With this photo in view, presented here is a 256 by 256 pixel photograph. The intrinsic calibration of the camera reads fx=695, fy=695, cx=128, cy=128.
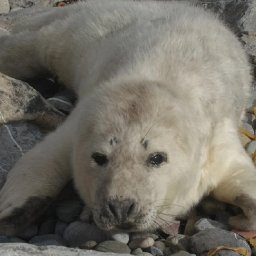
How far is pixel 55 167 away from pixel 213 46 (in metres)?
1.40

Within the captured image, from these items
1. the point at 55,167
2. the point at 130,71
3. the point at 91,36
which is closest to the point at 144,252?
the point at 55,167

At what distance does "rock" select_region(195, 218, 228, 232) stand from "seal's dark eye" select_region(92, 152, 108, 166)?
27.2 inches

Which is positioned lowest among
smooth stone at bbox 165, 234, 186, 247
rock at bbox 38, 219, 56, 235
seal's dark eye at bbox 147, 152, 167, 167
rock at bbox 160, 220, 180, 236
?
rock at bbox 38, 219, 56, 235

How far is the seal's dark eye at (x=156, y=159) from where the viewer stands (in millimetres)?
3627

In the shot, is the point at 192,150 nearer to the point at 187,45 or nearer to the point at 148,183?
the point at 148,183

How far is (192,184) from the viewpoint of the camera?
4.01 m

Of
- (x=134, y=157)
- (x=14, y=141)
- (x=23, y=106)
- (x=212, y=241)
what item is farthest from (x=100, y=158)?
(x=23, y=106)

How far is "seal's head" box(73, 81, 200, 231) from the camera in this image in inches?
137

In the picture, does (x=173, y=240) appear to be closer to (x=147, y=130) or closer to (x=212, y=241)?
(x=212, y=241)

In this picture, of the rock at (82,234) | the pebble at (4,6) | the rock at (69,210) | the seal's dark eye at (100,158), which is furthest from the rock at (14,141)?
the pebble at (4,6)

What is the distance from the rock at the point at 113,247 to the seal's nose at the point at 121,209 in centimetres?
21

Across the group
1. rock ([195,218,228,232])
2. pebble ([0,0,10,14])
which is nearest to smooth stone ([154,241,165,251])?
rock ([195,218,228,232])

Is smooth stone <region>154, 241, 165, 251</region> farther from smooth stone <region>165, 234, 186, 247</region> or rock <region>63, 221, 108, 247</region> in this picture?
rock <region>63, 221, 108, 247</region>

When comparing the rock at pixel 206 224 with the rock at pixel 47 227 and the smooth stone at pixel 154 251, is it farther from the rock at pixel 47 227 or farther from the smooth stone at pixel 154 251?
the rock at pixel 47 227
